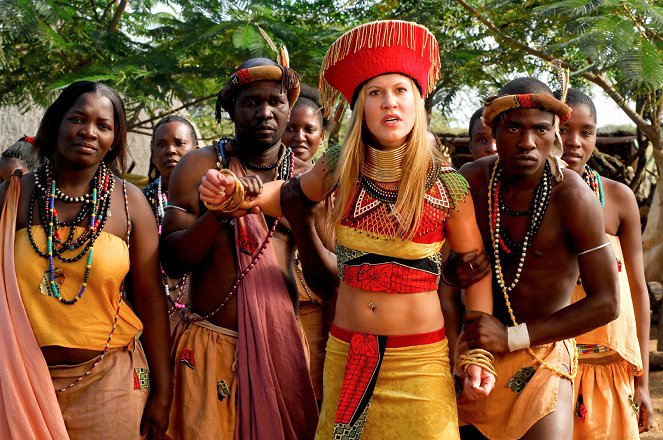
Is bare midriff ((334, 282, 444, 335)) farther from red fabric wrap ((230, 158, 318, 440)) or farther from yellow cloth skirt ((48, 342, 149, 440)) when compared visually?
yellow cloth skirt ((48, 342, 149, 440))

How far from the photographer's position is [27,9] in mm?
7754

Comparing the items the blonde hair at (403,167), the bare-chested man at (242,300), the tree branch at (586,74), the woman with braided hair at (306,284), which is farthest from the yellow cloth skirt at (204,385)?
the tree branch at (586,74)

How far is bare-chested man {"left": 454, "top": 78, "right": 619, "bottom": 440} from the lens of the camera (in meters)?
3.62

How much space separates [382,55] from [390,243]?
29.8 inches

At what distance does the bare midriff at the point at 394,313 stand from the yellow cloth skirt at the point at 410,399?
0.08 m

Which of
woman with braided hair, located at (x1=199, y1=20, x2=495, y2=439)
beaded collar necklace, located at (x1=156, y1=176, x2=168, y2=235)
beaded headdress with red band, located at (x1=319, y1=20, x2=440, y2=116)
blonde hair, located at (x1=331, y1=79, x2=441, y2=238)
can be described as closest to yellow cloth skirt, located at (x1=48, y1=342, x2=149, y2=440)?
woman with braided hair, located at (x1=199, y1=20, x2=495, y2=439)

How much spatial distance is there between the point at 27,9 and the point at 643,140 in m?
8.56

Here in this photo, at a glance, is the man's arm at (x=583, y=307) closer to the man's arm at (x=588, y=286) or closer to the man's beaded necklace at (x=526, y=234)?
the man's arm at (x=588, y=286)

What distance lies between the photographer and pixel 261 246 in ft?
13.8

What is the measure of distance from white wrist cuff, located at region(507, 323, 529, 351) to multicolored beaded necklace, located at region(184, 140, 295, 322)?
1.24 metres

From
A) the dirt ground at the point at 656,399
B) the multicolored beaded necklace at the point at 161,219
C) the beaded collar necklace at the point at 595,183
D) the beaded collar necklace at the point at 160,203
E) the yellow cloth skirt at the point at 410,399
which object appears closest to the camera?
the yellow cloth skirt at the point at 410,399

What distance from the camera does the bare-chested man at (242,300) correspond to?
13.4 ft

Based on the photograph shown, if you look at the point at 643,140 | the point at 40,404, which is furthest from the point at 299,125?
the point at 643,140

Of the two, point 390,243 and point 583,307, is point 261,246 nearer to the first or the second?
point 390,243
